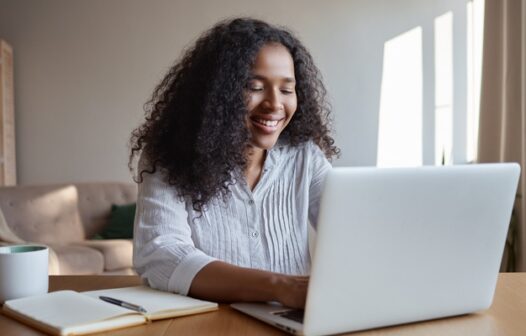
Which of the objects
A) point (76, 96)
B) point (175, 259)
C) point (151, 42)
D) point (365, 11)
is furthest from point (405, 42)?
point (175, 259)

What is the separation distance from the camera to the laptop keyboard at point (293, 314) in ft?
3.40

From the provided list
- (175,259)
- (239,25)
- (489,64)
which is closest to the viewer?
(175,259)

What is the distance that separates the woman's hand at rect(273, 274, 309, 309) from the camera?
1.09m

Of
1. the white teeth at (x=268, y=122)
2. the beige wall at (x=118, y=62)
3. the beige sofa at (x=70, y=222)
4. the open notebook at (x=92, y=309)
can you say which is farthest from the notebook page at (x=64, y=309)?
the beige wall at (x=118, y=62)

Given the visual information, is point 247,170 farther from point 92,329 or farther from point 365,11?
point 365,11

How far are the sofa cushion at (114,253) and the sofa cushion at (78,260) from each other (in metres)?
0.05

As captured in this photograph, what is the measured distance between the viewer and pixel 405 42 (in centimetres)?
509

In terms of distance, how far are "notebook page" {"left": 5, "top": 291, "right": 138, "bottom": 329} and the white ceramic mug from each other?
0.03 meters

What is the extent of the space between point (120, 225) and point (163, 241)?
3.28 meters

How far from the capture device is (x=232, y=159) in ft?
4.93

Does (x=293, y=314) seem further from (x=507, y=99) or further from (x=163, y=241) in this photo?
(x=507, y=99)

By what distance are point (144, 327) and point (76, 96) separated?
14.5ft

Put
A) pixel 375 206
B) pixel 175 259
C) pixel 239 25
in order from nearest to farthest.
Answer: pixel 375 206, pixel 175 259, pixel 239 25

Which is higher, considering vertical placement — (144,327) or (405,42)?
(405,42)
